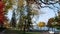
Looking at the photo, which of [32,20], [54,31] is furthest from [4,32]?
[54,31]

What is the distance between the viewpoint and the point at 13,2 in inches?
121

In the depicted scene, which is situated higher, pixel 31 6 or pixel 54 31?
pixel 31 6

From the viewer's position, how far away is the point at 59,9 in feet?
10.0

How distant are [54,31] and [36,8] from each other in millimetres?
522

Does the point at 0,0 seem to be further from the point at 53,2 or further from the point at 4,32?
the point at 53,2

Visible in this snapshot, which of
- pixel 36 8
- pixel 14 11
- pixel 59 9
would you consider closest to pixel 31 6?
pixel 36 8

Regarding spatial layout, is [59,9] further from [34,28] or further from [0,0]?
[0,0]

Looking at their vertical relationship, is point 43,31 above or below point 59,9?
below

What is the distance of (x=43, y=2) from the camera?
10.3ft

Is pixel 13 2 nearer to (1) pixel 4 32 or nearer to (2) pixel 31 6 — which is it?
(2) pixel 31 6

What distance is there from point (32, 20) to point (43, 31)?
282 millimetres

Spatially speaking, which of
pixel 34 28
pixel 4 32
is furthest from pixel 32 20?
pixel 4 32

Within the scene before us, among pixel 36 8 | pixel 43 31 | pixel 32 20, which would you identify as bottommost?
pixel 43 31

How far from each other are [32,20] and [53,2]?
1.72ft
